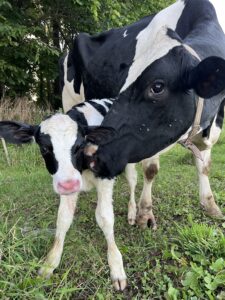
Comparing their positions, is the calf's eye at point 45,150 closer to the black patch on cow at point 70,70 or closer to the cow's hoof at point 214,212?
the cow's hoof at point 214,212

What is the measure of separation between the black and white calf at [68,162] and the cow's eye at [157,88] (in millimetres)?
609

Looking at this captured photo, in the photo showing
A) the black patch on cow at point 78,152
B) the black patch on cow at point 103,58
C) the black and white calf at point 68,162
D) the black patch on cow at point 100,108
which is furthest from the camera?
the black patch on cow at point 103,58

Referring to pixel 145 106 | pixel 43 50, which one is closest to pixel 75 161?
pixel 145 106

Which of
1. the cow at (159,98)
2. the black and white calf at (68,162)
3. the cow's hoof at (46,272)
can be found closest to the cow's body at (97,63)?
the black and white calf at (68,162)

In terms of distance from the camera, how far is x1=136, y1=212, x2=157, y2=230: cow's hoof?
12.5 feet

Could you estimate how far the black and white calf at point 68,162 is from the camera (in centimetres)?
271

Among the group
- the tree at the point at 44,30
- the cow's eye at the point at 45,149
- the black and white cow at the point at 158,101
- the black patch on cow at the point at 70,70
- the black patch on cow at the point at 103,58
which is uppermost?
the black and white cow at the point at 158,101

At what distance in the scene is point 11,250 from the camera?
3049mm

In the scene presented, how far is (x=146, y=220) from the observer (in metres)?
3.84

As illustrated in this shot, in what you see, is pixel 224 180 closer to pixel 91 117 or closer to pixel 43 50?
pixel 91 117

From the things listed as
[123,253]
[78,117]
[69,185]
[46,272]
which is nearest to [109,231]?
[123,253]

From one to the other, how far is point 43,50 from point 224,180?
603 centimetres

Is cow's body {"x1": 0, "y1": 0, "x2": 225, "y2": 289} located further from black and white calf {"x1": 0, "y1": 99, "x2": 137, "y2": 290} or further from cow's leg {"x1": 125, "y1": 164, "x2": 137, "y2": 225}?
cow's leg {"x1": 125, "y1": 164, "x2": 137, "y2": 225}

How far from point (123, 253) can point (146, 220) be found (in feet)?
1.82
